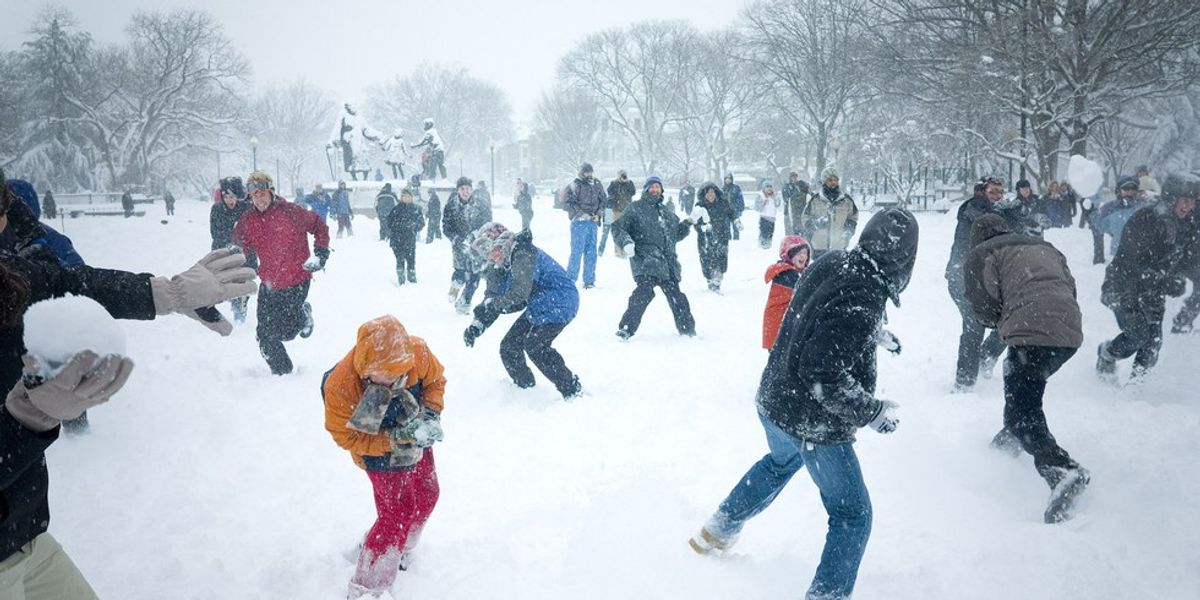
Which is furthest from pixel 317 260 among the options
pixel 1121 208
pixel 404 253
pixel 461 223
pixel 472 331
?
pixel 1121 208

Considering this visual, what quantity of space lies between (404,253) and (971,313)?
387 inches

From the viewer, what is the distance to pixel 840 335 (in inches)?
98.5

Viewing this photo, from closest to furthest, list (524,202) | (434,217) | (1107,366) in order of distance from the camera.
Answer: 1. (1107,366)
2. (434,217)
3. (524,202)

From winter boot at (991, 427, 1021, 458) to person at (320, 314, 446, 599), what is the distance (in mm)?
3553

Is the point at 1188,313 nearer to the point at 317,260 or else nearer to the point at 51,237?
the point at 317,260

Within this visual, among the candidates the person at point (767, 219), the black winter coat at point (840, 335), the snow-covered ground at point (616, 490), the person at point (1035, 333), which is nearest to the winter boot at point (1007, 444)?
the snow-covered ground at point (616, 490)

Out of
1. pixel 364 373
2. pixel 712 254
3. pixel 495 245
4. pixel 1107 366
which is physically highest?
pixel 495 245

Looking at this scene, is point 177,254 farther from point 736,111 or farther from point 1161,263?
point 736,111

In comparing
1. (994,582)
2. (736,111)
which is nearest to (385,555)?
(994,582)

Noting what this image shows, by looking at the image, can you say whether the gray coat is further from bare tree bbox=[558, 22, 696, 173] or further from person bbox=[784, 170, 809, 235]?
bare tree bbox=[558, 22, 696, 173]

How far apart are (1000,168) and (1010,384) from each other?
3010 centimetres

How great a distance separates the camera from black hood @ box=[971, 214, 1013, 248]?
12.9 ft

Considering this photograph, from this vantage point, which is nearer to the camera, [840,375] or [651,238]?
[840,375]

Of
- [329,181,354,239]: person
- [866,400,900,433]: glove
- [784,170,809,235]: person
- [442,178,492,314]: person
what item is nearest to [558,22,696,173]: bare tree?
[329,181,354,239]: person
